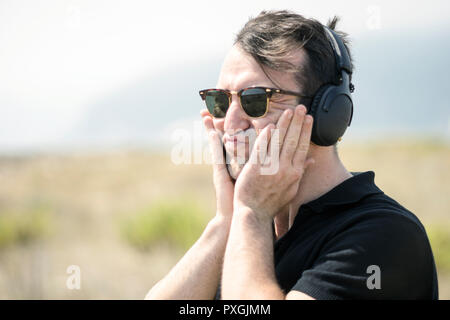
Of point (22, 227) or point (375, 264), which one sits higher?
point (375, 264)

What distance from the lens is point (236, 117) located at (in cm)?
227

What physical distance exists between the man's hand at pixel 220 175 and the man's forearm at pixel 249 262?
0.90 ft

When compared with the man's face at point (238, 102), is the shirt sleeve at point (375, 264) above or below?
below

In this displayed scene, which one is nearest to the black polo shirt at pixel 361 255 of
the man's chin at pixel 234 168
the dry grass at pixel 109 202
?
the man's chin at pixel 234 168

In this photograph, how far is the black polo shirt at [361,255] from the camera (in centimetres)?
166

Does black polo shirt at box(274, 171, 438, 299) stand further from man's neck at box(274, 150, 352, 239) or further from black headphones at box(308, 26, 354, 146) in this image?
black headphones at box(308, 26, 354, 146)

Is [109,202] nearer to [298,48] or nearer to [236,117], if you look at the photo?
[236,117]

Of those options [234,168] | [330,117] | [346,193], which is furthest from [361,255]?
[234,168]

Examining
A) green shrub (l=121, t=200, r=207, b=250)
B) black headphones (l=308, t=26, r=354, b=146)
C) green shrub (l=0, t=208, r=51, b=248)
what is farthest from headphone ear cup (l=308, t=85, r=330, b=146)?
green shrub (l=0, t=208, r=51, b=248)

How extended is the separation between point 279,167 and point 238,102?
0.42m

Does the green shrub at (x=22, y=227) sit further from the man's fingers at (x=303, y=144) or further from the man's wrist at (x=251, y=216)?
the man's fingers at (x=303, y=144)

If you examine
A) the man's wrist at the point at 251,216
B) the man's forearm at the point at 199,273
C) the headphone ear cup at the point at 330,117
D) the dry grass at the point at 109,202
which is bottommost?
the dry grass at the point at 109,202

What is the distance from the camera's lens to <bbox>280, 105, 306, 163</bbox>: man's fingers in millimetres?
2070

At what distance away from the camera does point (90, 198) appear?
63.3 feet
